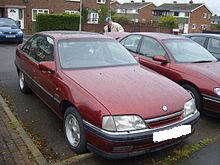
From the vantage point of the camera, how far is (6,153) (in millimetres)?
3324

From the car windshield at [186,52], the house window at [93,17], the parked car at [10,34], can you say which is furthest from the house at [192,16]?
the car windshield at [186,52]

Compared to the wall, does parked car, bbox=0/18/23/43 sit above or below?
below

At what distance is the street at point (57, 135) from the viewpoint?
337 cm

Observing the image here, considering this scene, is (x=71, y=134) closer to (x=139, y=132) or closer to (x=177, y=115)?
(x=139, y=132)

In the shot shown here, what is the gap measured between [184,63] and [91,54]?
212 centimetres

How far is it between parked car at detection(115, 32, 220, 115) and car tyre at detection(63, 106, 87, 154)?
8.13 feet

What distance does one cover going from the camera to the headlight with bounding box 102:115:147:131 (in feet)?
9.45

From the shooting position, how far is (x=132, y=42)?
6.59 metres

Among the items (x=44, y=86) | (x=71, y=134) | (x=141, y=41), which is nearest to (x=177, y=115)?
(x=71, y=134)

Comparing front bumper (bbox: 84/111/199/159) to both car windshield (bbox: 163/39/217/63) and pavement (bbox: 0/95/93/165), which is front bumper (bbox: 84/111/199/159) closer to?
pavement (bbox: 0/95/93/165)

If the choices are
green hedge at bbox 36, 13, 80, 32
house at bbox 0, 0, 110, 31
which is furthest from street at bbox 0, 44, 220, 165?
house at bbox 0, 0, 110, 31

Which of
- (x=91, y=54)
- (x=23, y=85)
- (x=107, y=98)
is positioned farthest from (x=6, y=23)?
(x=107, y=98)

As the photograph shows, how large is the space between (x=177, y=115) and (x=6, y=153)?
225 cm

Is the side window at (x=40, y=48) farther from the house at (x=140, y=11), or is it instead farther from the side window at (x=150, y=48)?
the house at (x=140, y=11)
